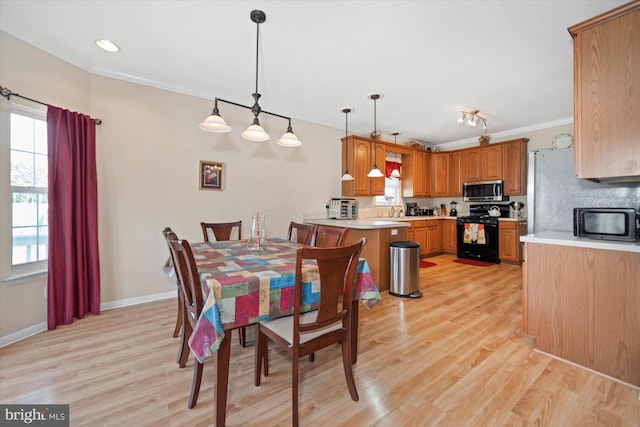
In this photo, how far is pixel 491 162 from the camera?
17.9 feet

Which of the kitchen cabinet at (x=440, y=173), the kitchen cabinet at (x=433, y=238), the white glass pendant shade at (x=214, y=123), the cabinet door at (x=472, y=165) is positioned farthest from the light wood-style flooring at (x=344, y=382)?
the kitchen cabinet at (x=440, y=173)

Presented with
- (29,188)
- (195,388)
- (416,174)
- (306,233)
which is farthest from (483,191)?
(29,188)

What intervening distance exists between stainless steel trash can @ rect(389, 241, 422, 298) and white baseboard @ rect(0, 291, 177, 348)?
9.43 feet

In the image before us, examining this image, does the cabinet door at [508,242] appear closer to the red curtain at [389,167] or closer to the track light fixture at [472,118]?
the track light fixture at [472,118]

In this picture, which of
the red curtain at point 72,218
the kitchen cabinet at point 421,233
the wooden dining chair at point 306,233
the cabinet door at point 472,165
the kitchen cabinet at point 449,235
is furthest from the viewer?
the kitchen cabinet at point 449,235

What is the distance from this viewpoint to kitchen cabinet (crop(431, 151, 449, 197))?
20.4 feet

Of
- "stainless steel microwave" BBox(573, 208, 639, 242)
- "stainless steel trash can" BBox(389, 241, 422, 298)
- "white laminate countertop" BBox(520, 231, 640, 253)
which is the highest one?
"stainless steel microwave" BBox(573, 208, 639, 242)

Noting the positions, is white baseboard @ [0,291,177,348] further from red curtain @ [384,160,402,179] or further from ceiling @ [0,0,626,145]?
red curtain @ [384,160,402,179]

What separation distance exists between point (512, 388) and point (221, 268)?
79.2 inches

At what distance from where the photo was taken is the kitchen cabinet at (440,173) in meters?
6.21

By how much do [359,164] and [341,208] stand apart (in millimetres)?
964

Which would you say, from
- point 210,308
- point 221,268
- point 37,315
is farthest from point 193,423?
point 37,315

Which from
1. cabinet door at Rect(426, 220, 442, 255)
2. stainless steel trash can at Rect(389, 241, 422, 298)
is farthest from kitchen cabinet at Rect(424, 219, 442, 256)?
stainless steel trash can at Rect(389, 241, 422, 298)

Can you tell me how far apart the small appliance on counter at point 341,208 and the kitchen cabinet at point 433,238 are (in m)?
1.92
